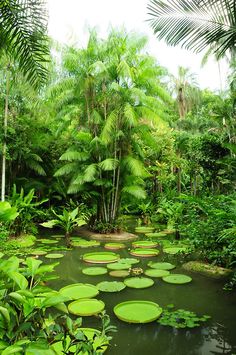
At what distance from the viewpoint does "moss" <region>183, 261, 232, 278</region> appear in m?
5.41

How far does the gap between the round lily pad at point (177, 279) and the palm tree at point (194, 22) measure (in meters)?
3.56

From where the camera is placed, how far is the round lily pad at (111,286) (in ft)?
15.8

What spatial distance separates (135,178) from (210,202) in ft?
12.1

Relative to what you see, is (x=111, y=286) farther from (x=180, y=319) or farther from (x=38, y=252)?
(x=38, y=252)

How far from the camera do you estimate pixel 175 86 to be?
23016 millimetres

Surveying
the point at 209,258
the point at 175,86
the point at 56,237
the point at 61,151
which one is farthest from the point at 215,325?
the point at 175,86

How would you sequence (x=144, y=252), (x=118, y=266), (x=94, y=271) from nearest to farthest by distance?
(x=94, y=271) → (x=118, y=266) → (x=144, y=252)

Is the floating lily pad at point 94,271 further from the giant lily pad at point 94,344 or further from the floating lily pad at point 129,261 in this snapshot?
the giant lily pad at point 94,344

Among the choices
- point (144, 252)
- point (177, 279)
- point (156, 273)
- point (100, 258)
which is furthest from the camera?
point (144, 252)

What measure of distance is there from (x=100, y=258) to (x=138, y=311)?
9.13 ft

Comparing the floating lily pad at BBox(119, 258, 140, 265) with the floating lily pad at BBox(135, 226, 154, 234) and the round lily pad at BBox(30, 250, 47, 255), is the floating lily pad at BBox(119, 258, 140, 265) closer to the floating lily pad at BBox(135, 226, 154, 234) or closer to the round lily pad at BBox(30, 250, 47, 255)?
the round lily pad at BBox(30, 250, 47, 255)

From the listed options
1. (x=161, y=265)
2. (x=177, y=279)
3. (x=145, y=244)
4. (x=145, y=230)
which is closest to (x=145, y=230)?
(x=145, y=230)

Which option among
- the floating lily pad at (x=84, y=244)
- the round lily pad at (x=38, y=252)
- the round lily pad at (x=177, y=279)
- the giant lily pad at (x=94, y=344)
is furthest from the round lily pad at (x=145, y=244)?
the giant lily pad at (x=94, y=344)

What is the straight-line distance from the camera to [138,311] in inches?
154
